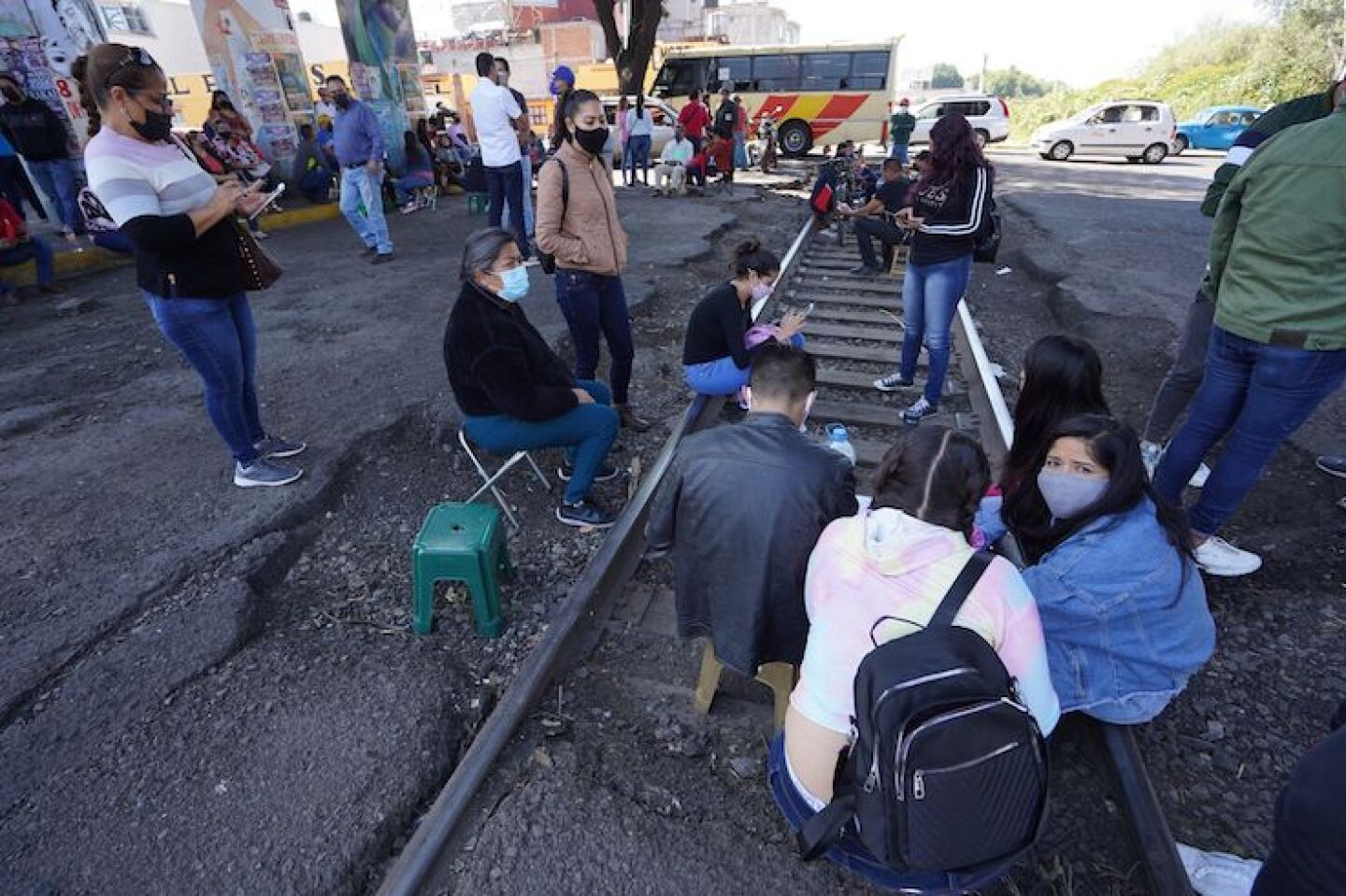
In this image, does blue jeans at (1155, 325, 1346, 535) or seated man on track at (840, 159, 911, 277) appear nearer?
blue jeans at (1155, 325, 1346, 535)

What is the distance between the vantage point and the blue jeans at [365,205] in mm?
7730

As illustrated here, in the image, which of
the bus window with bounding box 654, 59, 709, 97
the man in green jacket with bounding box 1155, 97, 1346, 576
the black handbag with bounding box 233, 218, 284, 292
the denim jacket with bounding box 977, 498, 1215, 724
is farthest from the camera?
the bus window with bounding box 654, 59, 709, 97

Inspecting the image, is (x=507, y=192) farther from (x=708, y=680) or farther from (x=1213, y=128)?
(x=1213, y=128)

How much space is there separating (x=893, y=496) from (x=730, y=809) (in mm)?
1226

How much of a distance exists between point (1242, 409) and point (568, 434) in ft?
9.89

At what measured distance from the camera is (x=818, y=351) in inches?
222

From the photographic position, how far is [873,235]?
7.81 m

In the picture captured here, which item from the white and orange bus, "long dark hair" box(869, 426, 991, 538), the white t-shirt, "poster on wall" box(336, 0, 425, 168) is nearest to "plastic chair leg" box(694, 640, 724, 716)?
"long dark hair" box(869, 426, 991, 538)

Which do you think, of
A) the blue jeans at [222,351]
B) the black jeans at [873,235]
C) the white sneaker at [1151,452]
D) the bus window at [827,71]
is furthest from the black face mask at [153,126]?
the bus window at [827,71]

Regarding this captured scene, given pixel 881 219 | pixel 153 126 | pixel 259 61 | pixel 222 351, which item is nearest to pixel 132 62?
pixel 153 126

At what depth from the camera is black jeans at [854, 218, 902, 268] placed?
7.63 meters

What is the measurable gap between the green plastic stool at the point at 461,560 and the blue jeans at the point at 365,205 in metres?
6.31

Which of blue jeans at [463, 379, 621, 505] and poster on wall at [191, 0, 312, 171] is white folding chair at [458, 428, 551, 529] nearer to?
blue jeans at [463, 379, 621, 505]

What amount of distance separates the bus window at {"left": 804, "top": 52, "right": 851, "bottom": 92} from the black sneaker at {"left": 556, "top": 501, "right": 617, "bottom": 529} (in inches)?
797
